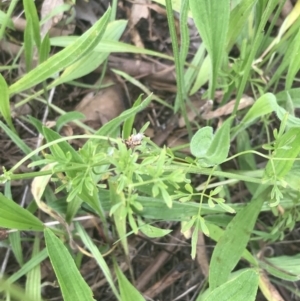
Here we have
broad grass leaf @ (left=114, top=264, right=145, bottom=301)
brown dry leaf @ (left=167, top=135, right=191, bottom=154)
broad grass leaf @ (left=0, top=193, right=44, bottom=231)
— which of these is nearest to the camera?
broad grass leaf @ (left=0, top=193, right=44, bottom=231)

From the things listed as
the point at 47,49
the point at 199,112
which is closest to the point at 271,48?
the point at 199,112

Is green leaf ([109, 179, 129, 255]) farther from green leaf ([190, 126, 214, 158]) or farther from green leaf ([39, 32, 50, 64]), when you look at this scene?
green leaf ([39, 32, 50, 64])

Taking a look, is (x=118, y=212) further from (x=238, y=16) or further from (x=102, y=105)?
(x=238, y=16)

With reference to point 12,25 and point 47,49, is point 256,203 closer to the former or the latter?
point 47,49

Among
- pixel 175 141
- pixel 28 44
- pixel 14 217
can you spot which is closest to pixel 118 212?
pixel 14 217

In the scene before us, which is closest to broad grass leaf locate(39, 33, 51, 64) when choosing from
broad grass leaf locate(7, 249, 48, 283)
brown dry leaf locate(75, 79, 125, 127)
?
brown dry leaf locate(75, 79, 125, 127)

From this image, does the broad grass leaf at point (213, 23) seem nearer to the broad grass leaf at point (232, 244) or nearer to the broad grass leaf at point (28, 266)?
the broad grass leaf at point (232, 244)

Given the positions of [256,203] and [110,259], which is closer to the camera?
[256,203]
